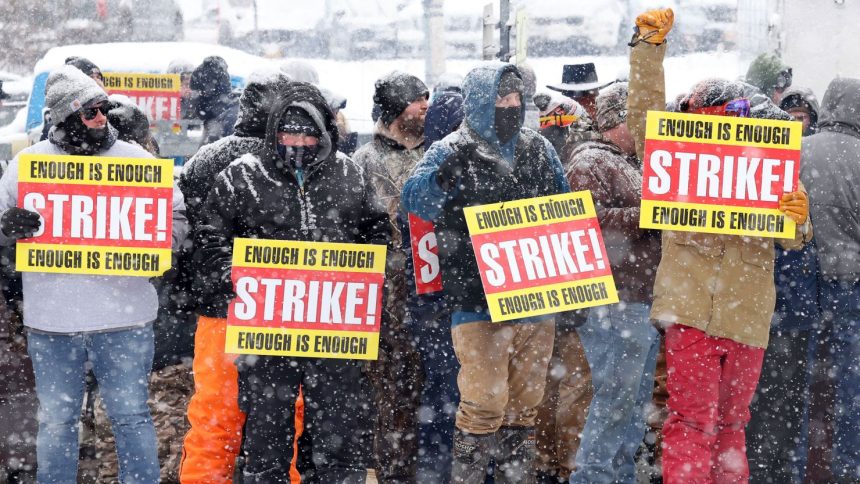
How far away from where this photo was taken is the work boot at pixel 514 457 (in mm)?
5578

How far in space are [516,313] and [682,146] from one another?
3.42 ft

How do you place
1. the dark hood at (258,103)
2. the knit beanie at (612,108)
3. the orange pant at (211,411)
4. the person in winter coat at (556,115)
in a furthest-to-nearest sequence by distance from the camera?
the person in winter coat at (556,115) < the knit beanie at (612,108) < the dark hood at (258,103) < the orange pant at (211,411)

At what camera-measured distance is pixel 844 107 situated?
21.1 ft

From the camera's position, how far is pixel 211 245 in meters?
5.50

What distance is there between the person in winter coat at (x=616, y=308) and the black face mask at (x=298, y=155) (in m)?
1.27

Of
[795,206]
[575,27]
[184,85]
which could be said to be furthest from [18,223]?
[575,27]

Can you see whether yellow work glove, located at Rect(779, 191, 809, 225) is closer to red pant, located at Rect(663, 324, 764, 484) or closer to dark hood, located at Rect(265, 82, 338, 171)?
red pant, located at Rect(663, 324, 764, 484)

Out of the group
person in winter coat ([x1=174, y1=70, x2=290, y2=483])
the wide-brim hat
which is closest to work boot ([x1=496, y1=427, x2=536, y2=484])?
person in winter coat ([x1=174, y1=70, x2=290, y2=483])

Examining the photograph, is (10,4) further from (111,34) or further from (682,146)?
(682,146)

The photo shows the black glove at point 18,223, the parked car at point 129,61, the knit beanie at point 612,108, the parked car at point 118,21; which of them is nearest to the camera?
the black glove at point 18,223

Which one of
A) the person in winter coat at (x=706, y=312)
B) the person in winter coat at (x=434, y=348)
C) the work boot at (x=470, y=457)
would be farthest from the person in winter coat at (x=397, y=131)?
the work boot at (x=470, y=457)

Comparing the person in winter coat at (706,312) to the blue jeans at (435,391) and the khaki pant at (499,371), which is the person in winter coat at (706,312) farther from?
the blue jeans at (435,391)

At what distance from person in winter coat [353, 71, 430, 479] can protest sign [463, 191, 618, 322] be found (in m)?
0.89

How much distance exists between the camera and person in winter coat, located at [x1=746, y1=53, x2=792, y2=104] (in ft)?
33.8
